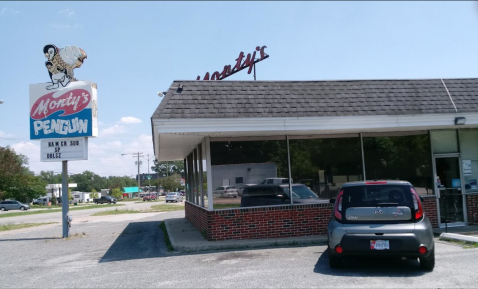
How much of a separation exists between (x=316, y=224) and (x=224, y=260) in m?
3.73

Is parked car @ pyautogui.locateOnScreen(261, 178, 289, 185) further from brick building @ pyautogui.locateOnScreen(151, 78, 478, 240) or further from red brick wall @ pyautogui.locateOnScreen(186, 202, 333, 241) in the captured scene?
red brick wall @ pyautogui.locateOnScreen(186, 202, 333, 241)

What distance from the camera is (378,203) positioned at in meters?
7.55

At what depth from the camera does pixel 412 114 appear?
1176cm

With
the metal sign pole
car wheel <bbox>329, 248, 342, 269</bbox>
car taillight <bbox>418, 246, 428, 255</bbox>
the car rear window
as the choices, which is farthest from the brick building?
the metal sign pole

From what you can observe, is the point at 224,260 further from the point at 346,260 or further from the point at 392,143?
the point at 392,143

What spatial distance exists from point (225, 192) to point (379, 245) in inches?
209

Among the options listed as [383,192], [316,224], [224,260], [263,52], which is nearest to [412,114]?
[316,224]

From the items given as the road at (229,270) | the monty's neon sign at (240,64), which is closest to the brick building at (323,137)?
the road at (229,270)

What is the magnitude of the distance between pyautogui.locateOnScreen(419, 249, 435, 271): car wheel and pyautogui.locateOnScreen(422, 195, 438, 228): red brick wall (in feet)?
18.8

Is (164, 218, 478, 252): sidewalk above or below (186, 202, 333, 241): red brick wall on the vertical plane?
below

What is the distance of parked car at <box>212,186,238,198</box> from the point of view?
11.8 metres

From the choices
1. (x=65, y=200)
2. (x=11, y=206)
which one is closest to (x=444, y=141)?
(x=65, y=200)

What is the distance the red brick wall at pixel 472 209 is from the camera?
13.0 metres

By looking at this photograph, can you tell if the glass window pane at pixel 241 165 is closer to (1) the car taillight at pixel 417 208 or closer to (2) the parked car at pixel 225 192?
(2) the parked car at pixel 225 192
